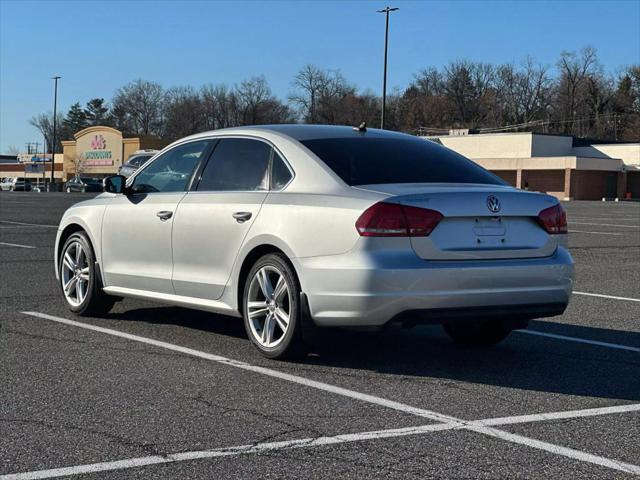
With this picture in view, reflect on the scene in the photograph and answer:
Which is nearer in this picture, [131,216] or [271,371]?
[271,371]

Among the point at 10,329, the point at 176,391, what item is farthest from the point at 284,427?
the point at 10,329

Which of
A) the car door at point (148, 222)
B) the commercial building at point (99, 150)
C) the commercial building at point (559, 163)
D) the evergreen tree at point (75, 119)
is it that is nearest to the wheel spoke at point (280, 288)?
the car door at point (148, 222)

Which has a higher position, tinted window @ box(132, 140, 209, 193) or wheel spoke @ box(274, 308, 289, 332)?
tinted window @ box(132, 140, 209, 193)

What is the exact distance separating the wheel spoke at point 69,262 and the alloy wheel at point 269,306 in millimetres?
2579

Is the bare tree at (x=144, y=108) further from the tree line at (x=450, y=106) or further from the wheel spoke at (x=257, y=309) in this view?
the wheel spoke at (x=257, y=309)

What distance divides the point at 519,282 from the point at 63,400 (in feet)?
9.63

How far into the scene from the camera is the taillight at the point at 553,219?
645cm

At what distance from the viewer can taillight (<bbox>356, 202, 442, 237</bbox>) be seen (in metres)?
5.91

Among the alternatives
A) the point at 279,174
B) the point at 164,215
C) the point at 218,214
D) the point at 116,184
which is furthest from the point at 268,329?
the point at 116,184

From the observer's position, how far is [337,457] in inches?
168

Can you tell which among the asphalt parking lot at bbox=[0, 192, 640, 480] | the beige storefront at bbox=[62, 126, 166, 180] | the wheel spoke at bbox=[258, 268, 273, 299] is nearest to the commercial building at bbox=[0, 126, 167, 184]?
the beige storefront at bbox=[62, 126, 166, 180]

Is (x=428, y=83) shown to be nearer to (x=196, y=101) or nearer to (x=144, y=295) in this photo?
(x=196, y=101)

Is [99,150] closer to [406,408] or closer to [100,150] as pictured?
[100,150]

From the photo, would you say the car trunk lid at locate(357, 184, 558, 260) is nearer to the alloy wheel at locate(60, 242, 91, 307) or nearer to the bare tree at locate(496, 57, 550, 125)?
the alloy wheel at locate(60, 242, 91, 307)
